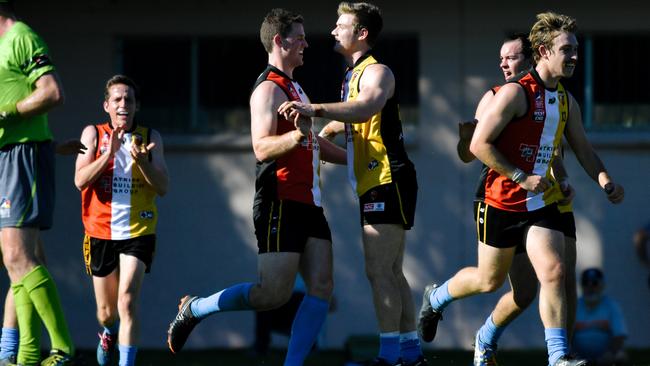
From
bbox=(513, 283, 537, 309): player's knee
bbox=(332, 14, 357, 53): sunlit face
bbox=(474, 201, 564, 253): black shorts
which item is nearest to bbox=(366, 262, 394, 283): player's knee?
bbox=(474, 201, 564, 253): black shorts

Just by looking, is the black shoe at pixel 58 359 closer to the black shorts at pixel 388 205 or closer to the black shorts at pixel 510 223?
the black shorts at pixel 388 205

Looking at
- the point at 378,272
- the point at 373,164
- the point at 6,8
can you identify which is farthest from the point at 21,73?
the point at 378,272

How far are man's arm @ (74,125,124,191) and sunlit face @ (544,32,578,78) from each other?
3.12m

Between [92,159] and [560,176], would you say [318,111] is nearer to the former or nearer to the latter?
[560,176]

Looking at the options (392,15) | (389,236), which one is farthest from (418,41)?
(389,236)

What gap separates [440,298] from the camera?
362 inches

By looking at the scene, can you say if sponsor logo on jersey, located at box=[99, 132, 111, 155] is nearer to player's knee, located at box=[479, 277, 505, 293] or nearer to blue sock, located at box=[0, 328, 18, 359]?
blue sock, located at box=[0, 328, 18, 359]

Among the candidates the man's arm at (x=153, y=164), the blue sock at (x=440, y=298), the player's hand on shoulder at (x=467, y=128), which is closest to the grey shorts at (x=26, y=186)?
the man's arm at (x=153, y=164)

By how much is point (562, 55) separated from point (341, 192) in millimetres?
6228

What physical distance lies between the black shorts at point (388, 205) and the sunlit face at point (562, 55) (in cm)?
121

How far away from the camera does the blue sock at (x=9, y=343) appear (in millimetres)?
8375

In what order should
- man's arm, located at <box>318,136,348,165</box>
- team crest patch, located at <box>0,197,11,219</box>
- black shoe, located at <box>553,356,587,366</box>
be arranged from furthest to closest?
1. man's arm, located at <box>318,136,348,165</box>
2. team crest patch, located at <box>0,197,11,219</box>
3. black shoe, located at <box>553,356,587,366</box>

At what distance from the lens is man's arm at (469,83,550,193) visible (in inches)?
314

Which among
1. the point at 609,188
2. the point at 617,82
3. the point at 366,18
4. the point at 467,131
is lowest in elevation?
the point at 609,188
